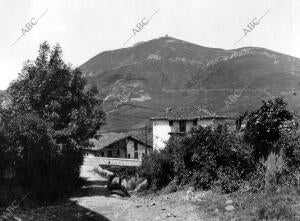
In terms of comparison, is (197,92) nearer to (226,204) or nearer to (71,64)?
(71,64)

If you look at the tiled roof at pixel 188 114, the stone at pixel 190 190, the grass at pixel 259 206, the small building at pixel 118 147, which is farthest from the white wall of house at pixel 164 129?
→ the grass at pixel 259 206

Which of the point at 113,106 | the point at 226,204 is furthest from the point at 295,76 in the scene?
the point at 226,204

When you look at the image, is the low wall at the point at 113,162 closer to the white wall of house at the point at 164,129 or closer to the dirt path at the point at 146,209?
the white wall of house at the point at 164,129

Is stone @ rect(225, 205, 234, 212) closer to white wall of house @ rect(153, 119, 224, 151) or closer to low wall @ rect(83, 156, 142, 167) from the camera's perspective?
low wall @ rect(83, 156, 142, 167)

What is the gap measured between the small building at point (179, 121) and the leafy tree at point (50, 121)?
30.1 meters

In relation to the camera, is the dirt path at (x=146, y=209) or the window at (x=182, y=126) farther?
→ the window at (x=182, y=126)

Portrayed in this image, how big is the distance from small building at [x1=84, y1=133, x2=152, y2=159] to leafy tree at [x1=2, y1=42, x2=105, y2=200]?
41.0 metres

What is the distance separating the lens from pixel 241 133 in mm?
23188

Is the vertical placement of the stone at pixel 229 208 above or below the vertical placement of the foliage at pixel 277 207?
below

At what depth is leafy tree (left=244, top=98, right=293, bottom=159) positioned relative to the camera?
64.3ft

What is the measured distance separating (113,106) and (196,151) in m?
156

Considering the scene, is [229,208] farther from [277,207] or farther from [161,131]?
[161,131]

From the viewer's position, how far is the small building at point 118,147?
7569cm

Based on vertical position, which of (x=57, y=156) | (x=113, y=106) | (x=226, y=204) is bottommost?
(x=226, y=204)
